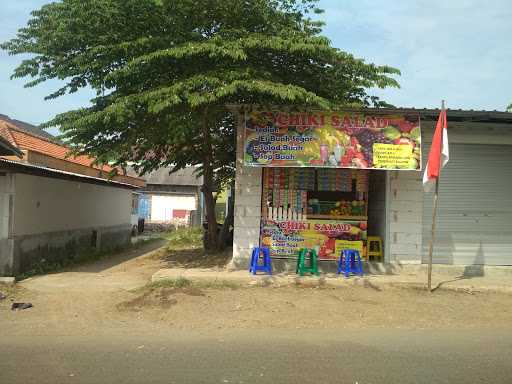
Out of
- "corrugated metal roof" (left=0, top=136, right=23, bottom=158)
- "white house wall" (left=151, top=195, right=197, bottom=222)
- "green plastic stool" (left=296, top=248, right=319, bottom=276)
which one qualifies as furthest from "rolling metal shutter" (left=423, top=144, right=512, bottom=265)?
"white house wall" (left=151, top=195, right=197, bottom=222)

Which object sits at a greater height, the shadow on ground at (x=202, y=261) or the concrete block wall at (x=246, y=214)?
the concrete block wall at (x=246, y=214)

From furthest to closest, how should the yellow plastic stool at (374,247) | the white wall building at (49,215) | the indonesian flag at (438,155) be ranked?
the white wall building at (49,215) < the yellow plastic stool at (374,247) < the indonesian flag at (438,155)

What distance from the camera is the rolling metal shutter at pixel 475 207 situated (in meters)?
10.5

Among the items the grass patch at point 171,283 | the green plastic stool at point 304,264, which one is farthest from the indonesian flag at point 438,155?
the grass patch at point 171,283

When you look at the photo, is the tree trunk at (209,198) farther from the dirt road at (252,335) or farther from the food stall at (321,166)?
the dirt road at (252,335)

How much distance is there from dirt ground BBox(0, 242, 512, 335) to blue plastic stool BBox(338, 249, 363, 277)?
547 millimetres

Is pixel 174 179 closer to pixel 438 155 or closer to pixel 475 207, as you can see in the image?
pixel 475 207

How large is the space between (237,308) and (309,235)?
3.15 meters

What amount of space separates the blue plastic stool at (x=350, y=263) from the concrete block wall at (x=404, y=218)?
0.87m

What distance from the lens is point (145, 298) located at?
27.4 feet

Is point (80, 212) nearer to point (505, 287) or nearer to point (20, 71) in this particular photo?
point (20, 71)

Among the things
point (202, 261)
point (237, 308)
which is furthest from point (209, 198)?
point (237, 308)

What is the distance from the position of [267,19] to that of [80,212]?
28.9 feet

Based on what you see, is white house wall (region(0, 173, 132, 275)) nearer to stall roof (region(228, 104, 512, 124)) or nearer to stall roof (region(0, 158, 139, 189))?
stall roof (region(0, 158, 139, 189))
